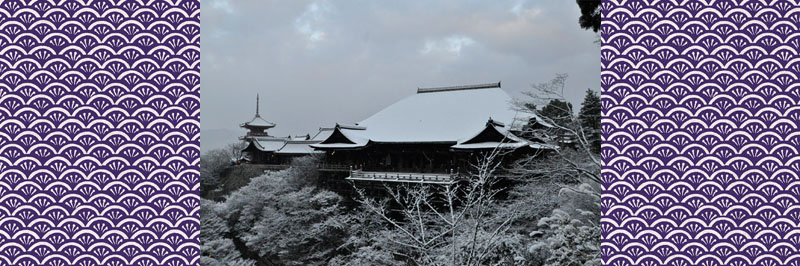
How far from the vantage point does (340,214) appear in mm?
10680

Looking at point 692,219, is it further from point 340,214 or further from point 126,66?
point 340,214

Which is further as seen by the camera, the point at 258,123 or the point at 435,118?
the point at 258,123

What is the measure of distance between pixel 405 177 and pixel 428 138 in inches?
49.7

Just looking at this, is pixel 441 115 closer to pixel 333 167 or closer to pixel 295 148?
pixel 333 167

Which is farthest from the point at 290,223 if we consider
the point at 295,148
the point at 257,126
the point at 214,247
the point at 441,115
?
the point at 257,126

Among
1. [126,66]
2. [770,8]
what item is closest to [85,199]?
[126,66]

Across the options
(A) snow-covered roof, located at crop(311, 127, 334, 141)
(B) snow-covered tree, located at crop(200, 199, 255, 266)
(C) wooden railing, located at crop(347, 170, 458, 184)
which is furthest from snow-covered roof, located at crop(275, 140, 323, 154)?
(B) snow-covered tree, located at crop(200, 199, 255, 266)

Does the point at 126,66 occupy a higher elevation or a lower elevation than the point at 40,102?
higher

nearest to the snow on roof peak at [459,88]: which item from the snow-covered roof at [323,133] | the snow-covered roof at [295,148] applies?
the snow-covered roof at [323,133]

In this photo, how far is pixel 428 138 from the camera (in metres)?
11.4

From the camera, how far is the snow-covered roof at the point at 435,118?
11516 millimetres

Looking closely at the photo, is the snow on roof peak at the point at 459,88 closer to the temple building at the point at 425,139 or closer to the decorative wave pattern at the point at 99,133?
the temple building at the point at 425,139

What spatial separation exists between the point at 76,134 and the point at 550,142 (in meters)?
4.86

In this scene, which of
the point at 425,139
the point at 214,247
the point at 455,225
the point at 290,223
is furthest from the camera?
the point at 425,139
